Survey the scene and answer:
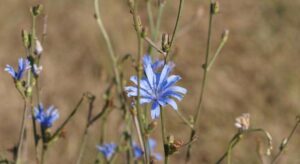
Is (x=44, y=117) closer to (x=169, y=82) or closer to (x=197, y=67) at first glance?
(x=169, y=82)

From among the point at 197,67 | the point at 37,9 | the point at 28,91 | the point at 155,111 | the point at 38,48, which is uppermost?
the point at 197,67

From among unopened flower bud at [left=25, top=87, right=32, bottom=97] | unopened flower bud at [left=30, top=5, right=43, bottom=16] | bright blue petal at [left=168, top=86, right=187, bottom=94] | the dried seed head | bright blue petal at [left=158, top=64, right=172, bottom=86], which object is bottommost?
the dried seed head

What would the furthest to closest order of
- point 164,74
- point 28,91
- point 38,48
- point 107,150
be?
point 107,150
point 38,48
point 28,91
point 164,74

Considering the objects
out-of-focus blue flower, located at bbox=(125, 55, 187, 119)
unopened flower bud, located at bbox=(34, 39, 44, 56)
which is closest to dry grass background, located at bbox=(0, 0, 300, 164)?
unopened flower bud, located at bbox=(34, 39, 44, 56)

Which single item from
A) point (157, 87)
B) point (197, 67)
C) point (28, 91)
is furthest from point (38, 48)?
point (197, 67)

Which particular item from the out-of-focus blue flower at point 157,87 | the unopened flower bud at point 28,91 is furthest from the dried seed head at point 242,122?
the unopened flower bud at point 28,91

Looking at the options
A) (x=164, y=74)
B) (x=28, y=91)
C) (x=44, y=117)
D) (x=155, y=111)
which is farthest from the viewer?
(x=44, y=117)

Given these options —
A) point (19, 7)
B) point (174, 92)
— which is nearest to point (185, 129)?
point (19, 7)

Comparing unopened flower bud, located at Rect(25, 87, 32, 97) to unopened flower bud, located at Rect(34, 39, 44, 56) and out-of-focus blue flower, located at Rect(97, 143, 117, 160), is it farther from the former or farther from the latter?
out-of-focus blue flower, located at Rect(97, 143, 117, 160)
